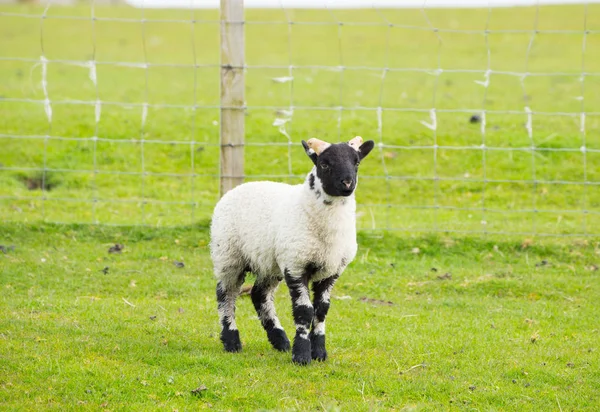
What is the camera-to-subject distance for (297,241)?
7129 mm

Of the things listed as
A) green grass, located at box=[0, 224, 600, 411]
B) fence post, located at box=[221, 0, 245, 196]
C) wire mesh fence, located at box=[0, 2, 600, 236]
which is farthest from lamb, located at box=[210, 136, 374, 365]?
wire mesh fence, located at box=[0, 2, 600, 236]

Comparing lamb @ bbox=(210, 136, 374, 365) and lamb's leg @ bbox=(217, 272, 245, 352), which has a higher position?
lamb @ bbox=(210, 136, 374, 365)

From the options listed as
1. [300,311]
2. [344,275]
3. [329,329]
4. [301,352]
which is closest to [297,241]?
[300,311]

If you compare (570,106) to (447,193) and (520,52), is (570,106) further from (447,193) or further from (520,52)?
(520,52)

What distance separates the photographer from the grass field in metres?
6.54

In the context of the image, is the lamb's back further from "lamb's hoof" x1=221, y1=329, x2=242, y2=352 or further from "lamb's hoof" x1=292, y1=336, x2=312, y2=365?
"lamb's hoof" x1=292, y1=336, x2=312, y2=365

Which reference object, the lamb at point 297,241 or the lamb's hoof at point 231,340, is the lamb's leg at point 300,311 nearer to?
the lamb at point 297,241

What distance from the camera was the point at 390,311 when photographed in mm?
8953

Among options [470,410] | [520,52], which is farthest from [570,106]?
[470,410]

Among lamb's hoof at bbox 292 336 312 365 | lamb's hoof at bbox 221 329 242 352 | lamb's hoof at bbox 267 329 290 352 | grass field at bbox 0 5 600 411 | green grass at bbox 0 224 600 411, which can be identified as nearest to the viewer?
green grass at bbox 0 224 600 411

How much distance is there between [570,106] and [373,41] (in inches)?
499

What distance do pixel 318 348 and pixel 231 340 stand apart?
0.80 metres

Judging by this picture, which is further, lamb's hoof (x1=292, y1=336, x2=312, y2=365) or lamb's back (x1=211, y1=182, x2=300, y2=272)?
lamb's back (x1=211, y1=182, x2=300, y2=272)

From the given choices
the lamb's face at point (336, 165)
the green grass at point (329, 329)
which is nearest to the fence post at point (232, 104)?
the green grass at point (329, 329)
